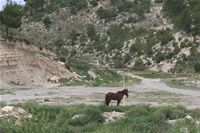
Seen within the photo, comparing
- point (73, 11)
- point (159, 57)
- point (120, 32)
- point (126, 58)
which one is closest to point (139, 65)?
point (159, 57)

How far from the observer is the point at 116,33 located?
299 ft

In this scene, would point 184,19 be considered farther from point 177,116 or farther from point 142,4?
point 177,116

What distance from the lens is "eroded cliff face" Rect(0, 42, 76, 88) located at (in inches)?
1240

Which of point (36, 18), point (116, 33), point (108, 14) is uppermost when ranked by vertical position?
point (36, 18)

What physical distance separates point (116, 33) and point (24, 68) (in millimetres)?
59692

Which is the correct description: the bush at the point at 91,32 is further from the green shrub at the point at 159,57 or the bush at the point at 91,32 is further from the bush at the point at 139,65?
the green shrub at the point at 159,57

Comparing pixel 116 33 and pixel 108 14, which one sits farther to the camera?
pixel 108 14

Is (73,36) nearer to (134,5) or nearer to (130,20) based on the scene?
(130,20)

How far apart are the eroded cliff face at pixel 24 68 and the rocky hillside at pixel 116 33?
19.9 meters

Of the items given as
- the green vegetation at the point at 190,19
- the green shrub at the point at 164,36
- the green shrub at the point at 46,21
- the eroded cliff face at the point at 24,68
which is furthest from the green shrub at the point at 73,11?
the eroded cliff face at the point at 24,68

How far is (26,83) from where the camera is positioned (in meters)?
32.3

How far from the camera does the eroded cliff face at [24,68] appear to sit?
103 feet

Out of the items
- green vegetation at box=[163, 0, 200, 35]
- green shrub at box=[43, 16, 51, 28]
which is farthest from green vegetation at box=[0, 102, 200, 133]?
green shrub at box=[43, 16, 51, 28]

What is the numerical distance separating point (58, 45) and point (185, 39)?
37.0m
